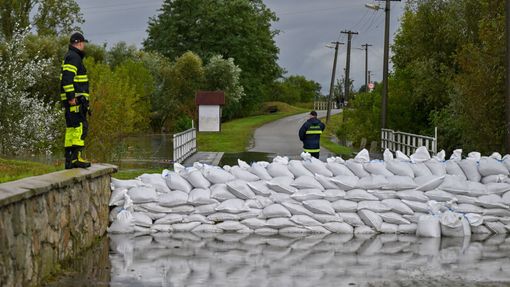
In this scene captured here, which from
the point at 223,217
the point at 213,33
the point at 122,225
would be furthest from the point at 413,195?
the point at 213,33

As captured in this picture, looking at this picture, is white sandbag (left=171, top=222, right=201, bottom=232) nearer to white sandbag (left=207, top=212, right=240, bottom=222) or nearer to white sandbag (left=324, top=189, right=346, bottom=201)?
white sandbag (left=207, top=212, right=240, bottom=222)

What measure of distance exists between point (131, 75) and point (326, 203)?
39.2m

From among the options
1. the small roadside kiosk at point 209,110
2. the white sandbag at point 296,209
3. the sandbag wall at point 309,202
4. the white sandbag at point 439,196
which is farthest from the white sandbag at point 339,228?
the small roadside kiosk at point 209,110

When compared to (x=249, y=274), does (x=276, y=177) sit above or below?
above

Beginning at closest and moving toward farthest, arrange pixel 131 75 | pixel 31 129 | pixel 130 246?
1. pixel 130 246
2. pixel 31 129
3. pixel 131 75

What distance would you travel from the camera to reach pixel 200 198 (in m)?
11.0

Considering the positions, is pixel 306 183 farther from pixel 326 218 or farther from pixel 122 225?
pixel 122 225

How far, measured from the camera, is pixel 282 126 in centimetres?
5506

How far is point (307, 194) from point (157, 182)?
198 centimetres

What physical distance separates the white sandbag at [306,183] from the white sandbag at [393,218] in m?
0.87

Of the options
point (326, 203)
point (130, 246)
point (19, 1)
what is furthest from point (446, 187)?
point (19, 1)

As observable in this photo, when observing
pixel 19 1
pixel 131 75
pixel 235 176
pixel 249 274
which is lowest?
pixel 249 274

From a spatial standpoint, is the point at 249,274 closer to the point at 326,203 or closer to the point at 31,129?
the point at 326,203

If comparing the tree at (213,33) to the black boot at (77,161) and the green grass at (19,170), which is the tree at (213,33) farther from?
the black boot at (77,161)
